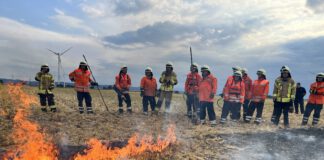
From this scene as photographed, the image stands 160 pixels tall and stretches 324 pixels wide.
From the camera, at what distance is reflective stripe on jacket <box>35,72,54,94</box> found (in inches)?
603

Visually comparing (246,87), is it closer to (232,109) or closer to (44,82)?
(232,109)

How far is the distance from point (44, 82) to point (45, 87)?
249mm

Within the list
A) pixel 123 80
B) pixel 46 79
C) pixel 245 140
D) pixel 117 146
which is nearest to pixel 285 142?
pixel 245 140

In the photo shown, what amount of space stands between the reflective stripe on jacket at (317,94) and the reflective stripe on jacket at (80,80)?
1065 centimetres

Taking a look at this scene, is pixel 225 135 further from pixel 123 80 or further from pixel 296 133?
pixel 123 80

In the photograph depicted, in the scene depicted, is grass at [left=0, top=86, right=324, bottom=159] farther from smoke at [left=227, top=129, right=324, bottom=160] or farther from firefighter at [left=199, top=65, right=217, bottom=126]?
firefighter at [left=199, top=65, right=217, bottom=126]

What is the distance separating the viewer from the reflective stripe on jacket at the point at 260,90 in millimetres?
15562

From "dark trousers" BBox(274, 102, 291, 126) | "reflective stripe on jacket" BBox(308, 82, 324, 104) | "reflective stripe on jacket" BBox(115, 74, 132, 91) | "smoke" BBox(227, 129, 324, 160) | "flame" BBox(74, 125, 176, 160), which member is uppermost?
"reflective stripe on jacket" BBox(115, 74, 132, 91)

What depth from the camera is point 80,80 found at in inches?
608

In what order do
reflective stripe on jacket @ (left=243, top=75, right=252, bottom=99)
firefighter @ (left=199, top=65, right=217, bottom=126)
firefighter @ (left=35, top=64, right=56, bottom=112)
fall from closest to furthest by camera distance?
firefighter @ (left=199, top=65, right=217, bottom=126)
firefighter @ (left=35, top=64, right=56, bottom=112)
reflective stripe on jacket @ (left=243, top=75, right=252, bottom=99)

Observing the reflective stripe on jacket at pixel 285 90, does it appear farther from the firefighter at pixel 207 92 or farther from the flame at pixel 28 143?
the flame at pixel 28 143

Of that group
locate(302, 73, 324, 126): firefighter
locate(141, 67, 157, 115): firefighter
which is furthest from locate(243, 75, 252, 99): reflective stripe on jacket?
locate(141, 67, 157, 115): firefighter

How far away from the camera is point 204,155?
998 cm

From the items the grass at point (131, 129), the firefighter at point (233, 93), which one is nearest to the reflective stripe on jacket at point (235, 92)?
the firefighter at point (233, 93)
